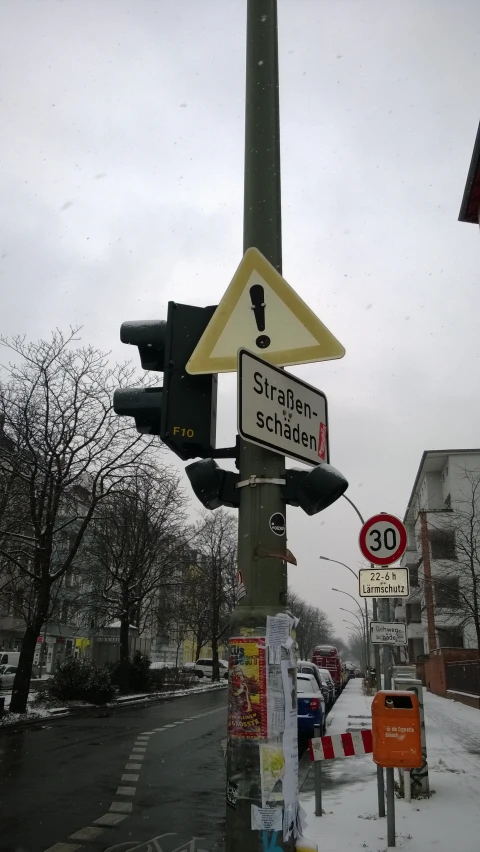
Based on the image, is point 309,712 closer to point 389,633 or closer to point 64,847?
point 389,633

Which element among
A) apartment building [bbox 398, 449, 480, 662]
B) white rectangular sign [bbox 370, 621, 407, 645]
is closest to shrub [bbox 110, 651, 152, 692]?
apartment building [bbox 398, 449, 480, 662]

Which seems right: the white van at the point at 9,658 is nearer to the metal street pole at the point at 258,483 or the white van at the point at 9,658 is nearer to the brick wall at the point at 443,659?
the brick wall at the point at 443,659

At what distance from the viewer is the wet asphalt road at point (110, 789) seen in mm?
7406

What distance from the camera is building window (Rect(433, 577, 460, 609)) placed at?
30.0 m

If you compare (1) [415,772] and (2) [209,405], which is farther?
(1) [415,772]

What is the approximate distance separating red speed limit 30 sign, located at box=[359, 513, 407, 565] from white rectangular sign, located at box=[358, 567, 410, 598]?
1.93 ft

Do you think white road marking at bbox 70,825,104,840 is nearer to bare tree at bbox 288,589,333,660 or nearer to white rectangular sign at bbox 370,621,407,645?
white rectangular sign at bbox 370,621,407,645

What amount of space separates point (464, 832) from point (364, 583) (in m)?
3.60

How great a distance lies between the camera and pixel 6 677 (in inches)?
1515

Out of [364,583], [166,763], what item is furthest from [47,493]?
[364,583]

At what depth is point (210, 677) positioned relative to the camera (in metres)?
58.7

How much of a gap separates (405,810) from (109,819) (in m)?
3.38

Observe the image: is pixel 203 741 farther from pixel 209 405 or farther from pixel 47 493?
pixel 209 405

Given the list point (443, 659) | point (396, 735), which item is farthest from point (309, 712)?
point (443, 659)
